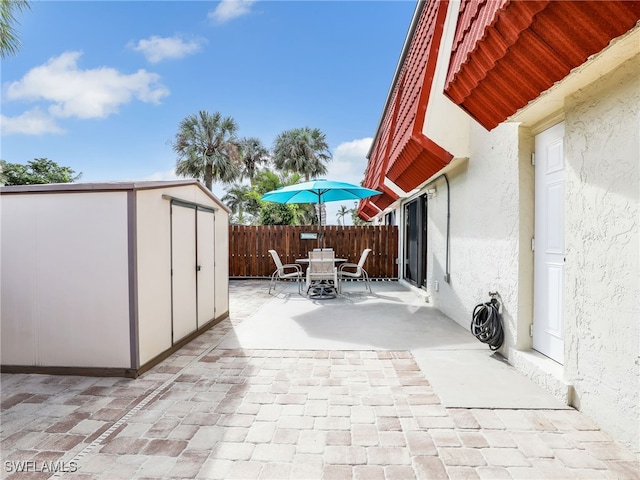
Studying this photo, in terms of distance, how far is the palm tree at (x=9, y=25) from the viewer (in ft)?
27.7

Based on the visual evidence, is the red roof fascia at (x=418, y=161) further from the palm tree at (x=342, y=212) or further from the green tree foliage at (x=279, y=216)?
the palm tree at (x=342, y=212)

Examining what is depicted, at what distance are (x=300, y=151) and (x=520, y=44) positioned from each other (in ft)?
79.8

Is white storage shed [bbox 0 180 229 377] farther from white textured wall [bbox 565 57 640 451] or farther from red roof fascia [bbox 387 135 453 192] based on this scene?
white textured wall [bbox 565 57 640 451]

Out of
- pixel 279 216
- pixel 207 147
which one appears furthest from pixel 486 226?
pixel 207 147

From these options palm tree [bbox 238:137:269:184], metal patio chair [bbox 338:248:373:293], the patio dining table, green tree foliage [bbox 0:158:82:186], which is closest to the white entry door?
the patio dining table

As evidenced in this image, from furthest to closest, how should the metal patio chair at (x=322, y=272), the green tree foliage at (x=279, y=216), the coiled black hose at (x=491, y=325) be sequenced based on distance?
the green tree foliage at (x=279, y=216), the metal patio chair at (x=322, y=272), the coiled black hose at (x=491, y=325)

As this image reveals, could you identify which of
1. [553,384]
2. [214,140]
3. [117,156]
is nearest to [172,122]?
[214,140]

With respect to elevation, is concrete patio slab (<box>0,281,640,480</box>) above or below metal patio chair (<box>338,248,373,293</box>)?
below

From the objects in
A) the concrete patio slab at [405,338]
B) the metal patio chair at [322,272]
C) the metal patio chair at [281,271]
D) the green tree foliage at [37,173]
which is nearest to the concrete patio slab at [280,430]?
the concrete patio slab at [405,338]

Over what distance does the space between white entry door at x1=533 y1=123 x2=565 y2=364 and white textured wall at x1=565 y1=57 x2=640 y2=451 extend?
400 mm

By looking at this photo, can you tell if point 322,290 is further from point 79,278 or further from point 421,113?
point 79,278

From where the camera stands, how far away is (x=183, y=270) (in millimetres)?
4426

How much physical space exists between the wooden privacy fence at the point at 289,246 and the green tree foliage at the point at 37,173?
2538 centimetres

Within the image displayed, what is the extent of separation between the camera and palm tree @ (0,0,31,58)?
27.7ft
